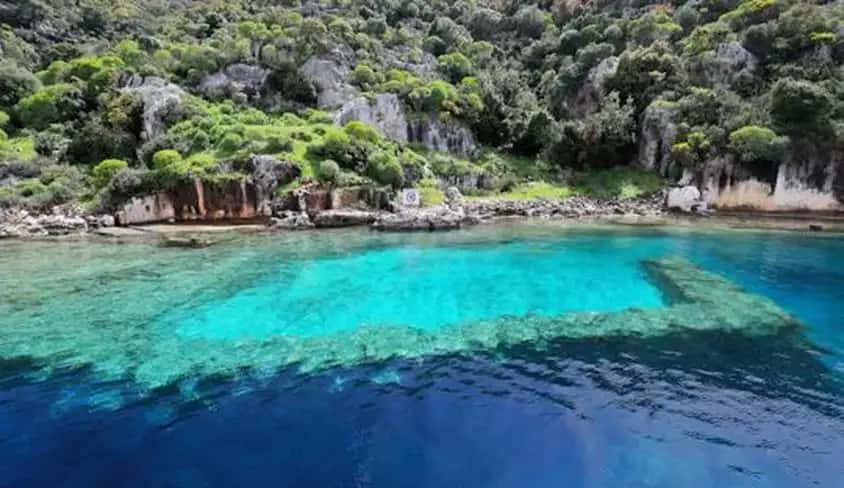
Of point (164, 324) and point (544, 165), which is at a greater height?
point (544, 165)

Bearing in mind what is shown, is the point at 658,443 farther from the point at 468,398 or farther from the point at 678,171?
the point at 678,171

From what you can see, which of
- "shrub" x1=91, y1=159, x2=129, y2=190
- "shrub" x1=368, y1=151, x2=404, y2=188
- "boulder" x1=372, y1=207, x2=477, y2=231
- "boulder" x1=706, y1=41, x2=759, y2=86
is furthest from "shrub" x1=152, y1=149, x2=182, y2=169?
"boulder" x1=706, y1=41, x2=759, y2=86

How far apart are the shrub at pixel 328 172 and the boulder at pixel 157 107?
50.2 feet

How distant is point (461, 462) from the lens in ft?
24.7

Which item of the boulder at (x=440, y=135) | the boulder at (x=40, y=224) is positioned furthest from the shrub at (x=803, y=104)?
the boulder at (x=40, y=224)

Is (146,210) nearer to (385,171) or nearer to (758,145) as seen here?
(385,171)

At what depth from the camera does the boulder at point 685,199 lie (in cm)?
4069

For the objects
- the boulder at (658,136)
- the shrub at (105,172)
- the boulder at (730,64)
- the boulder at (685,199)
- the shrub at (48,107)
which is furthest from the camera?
the boulder at (730,64)

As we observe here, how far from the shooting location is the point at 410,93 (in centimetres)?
5322

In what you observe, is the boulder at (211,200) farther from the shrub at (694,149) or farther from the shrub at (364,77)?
the shrub at (694,149)

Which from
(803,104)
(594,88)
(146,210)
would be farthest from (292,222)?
(594,88)

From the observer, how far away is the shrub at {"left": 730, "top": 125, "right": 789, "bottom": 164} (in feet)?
125

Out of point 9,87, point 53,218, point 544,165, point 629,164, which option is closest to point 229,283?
point 53,218

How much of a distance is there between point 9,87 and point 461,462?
2528 inches
